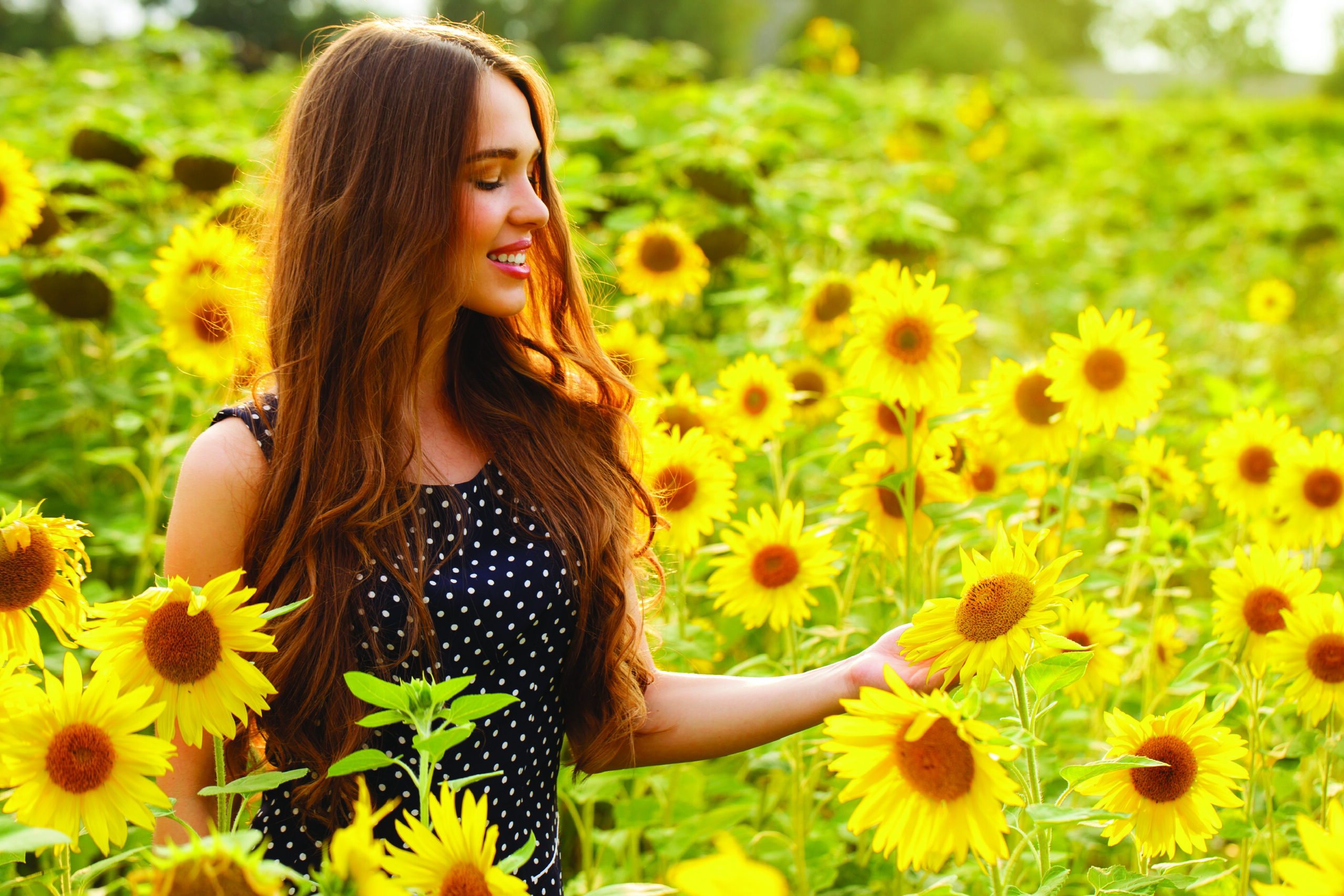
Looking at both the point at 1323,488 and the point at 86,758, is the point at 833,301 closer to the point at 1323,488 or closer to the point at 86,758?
the point at 1323,488

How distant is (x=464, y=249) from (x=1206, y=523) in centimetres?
283

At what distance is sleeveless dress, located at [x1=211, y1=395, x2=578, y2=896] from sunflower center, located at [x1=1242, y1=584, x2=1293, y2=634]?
93cm

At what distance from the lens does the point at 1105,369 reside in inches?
70.4

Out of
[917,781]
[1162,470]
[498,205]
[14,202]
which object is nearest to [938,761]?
[917,781]

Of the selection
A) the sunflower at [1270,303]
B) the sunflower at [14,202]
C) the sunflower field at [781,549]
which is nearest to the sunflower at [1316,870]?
the sunflower field at [781,549]

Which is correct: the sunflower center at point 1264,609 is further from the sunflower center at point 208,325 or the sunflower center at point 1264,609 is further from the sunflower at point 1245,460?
A: the sunflower center at point 208,325

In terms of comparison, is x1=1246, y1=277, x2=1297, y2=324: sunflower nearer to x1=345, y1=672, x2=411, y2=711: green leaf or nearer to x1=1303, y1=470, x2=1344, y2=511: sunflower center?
x1=1303, y1=470, x2=1344, y2=511: sunflower center

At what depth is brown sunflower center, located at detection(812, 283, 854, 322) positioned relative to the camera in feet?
8.28

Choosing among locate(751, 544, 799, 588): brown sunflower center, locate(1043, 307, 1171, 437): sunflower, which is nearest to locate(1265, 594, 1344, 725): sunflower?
locate(1043, 307, 1171, 437): sunflower

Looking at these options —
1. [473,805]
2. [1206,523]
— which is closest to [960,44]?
[1206,523]

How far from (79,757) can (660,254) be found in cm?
196

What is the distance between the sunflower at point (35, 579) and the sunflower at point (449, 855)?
0.44 m

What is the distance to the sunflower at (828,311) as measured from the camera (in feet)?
8.29

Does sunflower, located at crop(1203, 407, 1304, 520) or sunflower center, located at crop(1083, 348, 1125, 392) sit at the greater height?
sunflower center, located at crop(1083, 348, 1125, 392)
